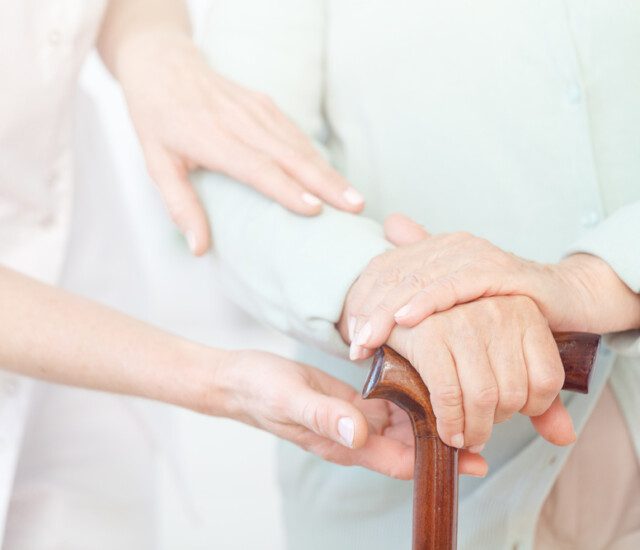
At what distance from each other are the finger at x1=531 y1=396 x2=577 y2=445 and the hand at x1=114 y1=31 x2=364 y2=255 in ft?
0.88

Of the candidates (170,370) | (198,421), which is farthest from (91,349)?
(198,421)

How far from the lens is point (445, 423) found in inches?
27.3

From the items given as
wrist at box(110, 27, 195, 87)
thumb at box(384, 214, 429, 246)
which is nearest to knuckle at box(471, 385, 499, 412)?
thumb at box(384, 214, 429, 246)

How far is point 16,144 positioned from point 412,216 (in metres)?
0.44

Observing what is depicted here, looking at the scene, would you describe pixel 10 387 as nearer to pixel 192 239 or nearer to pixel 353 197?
pixel 192 239

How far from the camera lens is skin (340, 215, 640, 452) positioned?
0.70 metres

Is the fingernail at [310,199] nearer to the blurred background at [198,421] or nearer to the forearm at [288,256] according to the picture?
the forearm at [288,256]

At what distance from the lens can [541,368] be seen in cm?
70

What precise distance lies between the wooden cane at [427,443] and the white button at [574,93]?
28cm

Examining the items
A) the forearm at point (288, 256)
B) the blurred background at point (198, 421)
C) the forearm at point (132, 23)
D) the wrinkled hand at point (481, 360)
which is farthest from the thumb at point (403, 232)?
the blurred background at point (198, 421)

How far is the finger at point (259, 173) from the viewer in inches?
35.1

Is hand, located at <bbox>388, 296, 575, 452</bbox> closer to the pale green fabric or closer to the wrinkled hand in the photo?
the wrinkled hand

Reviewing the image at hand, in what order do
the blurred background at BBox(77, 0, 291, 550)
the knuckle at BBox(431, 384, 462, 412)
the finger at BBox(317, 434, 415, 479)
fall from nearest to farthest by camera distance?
the knuckle at BBox(431, 384, 462, 412), the finger at BBox(317, 434, 415, 479), the blurred background at BBox(77, 0, 291, 550)

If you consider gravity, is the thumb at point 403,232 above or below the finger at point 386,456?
above
